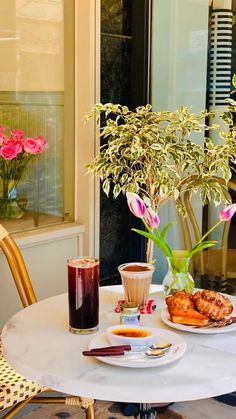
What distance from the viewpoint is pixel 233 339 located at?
4.41 feet

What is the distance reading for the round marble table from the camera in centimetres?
109

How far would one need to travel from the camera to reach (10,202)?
2355mm

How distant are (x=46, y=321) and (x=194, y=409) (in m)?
1.22

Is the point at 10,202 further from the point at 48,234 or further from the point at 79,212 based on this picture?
the point at 79,212

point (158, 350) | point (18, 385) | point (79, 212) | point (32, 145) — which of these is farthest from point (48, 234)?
point (158, 350)

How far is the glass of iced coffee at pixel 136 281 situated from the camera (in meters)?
1.48

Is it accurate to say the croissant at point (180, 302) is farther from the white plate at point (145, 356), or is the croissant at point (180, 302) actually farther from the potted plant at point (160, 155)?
the potted plant at point (160, 155)

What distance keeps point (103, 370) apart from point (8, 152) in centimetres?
128

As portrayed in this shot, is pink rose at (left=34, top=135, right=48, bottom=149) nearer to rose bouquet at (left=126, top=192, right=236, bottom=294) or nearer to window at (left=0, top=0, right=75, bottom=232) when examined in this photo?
window at (left=0, top=0, right=75, bottom=232)

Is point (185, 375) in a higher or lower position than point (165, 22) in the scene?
lower

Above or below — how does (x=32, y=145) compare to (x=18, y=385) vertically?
above

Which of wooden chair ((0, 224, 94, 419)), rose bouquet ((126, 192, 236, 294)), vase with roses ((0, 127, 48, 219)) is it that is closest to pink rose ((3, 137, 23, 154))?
vase with roses ((0, 127, 48, 219))

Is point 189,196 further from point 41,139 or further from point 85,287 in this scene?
point 85,287

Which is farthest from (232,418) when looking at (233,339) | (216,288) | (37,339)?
(37,339)
